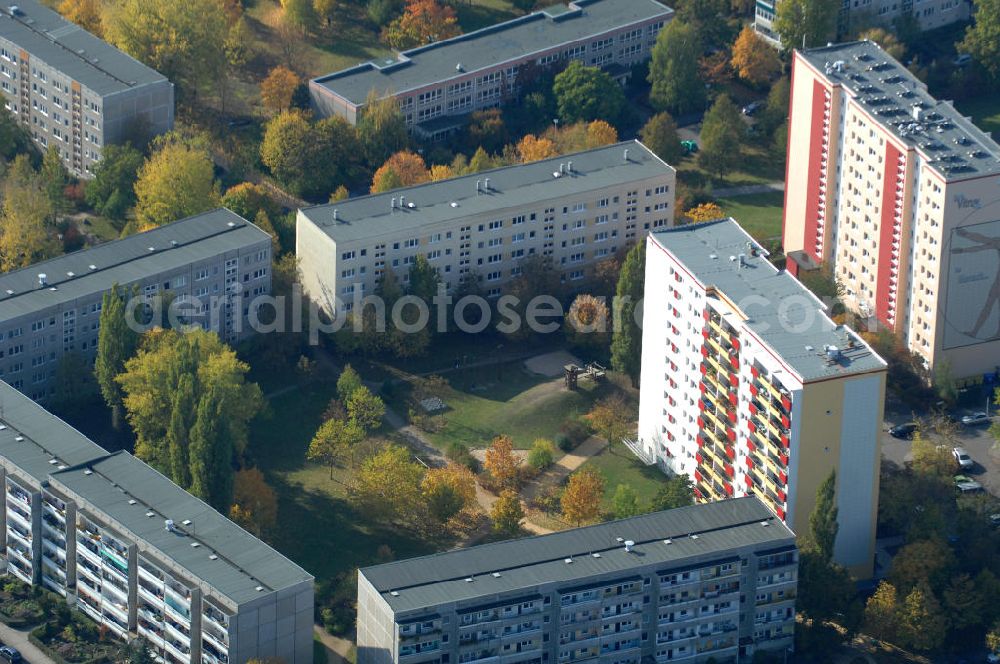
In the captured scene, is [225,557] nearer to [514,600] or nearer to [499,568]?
[499,568]

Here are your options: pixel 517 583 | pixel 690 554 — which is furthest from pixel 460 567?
pixel 690 554

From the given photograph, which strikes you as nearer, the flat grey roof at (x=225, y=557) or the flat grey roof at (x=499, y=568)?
the flat grey roof at (x=225, y=557)

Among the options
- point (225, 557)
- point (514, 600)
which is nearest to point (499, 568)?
point (514, 600)

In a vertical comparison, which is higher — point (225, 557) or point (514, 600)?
point (225, 557)

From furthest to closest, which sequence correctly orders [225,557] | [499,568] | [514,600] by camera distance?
[499,568] → [225,557] → [514,600]

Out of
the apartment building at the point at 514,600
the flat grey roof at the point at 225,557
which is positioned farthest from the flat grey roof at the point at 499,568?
the flat grey roof at the point at 225,557

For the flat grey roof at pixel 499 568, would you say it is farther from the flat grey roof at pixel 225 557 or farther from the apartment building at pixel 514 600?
the flat grey roof at pixel 225 557

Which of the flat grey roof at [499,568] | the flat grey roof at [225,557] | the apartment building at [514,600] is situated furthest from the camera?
the flat grey roof at [499,568]

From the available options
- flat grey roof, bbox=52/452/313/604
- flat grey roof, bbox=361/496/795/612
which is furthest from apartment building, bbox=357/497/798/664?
flat grey roof, bbox=52/452/313/604

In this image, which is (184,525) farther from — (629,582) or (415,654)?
(629,582)

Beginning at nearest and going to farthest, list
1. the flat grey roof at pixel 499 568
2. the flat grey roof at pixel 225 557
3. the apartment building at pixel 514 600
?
the apartment building at pixel 514 600 < the flat grey roof at pixel 225 557 < the flat grey roof at pixel 499 568
